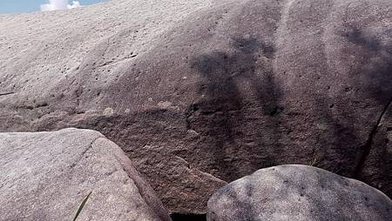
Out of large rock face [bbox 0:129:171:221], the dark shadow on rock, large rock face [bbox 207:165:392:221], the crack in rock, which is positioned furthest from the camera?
the dark shadow on rock

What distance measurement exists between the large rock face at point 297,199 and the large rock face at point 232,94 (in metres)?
0.52

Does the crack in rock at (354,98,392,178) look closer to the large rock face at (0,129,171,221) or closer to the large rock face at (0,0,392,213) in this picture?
the large rock face at (0,0,392,213)

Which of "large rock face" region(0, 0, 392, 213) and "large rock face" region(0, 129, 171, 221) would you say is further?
"large rock face" region(0, 0, 392, 213)

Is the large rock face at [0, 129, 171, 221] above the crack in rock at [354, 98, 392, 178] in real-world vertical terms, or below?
above

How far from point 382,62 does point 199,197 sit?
146 centimetres

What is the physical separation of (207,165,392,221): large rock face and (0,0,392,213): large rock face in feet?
1.70

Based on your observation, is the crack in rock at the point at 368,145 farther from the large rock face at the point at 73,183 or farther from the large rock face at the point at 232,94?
the large rock face at the point at 73,183

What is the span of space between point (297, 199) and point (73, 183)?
1.20m

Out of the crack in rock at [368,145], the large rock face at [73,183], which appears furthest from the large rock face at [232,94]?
the large rock face at [73,183]

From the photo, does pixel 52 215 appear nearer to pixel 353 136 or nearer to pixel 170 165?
pixel 170 165

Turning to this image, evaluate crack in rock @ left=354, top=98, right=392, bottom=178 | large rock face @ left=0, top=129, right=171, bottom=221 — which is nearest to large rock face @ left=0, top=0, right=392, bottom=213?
crack in rock @ left=354, top=98, right=392, bottom=178

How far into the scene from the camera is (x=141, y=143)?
3.52 m

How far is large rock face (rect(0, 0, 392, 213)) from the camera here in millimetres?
3111

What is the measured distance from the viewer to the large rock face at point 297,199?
246 cm
